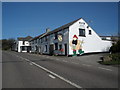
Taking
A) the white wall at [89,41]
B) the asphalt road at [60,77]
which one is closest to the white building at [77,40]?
the white wall at [89,41]

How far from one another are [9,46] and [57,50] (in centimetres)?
8890

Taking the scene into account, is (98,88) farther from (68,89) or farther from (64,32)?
(64,32)

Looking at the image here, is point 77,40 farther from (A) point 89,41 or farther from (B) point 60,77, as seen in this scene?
(B) point 60,77

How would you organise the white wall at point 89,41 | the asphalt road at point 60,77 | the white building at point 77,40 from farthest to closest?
the white wall at point 89,41 < the white building at point 77,40 < the asphalt road at point 60,77

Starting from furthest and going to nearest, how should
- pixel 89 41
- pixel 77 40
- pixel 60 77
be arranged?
pixel 89 41, pixel 77 40, pixel 60 77

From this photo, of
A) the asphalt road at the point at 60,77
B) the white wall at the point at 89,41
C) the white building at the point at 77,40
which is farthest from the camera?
the white wall at the point at 89,41

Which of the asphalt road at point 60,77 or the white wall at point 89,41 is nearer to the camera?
the asphalt road at point 60,77

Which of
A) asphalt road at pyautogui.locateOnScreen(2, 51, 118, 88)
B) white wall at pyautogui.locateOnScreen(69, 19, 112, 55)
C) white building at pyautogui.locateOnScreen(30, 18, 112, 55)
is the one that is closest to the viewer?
asphalt road at pyautogui.locateOnScreen(2, 51, 118, 88)

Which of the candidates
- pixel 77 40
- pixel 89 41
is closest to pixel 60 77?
pixel 77 40

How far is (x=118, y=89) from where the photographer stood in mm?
5840

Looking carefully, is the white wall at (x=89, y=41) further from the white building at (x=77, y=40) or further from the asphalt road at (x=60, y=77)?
the asphalt road at (x=60, y=77)

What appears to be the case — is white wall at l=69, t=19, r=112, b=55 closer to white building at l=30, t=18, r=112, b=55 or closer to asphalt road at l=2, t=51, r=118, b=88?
white building at l=30, t=18, r=112, b=55

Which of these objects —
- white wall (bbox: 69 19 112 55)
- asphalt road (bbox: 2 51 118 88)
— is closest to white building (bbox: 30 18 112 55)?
white wall (bbox: 69 19 112 55)

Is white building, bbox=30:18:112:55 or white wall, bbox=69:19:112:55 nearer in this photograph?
white building, bbox=30:18:112:55
